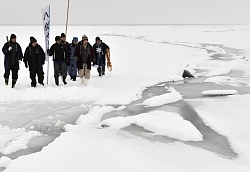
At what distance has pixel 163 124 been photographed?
5.75 meters

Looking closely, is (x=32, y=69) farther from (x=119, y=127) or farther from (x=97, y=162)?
(x=97, y=162)

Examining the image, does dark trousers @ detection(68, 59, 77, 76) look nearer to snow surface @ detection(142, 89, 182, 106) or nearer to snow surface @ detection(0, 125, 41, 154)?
snow surface @ detection(142, 89, 182, 106)

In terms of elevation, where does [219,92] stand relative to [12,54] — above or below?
below

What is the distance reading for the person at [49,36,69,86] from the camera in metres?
9.70

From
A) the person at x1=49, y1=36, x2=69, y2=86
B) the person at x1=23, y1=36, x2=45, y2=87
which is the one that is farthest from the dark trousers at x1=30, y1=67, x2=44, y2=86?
the person at x1=49, y1=36, x2=69, y2=86

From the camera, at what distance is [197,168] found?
12.9 feet

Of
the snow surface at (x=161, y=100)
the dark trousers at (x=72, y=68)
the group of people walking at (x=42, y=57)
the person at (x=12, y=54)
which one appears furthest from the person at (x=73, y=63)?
the snow surface at (x=161, y=100)

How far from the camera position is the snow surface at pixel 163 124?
5.27m

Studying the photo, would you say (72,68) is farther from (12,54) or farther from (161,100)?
(161,100)

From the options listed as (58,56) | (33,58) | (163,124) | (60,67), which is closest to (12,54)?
(33,58)

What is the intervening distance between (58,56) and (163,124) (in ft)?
16.6

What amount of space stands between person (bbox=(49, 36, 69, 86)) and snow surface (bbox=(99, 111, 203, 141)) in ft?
13.9

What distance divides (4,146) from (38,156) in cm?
87

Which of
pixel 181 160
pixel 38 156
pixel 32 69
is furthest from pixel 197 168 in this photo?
pixel 32 69
